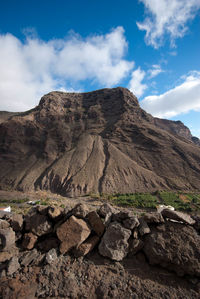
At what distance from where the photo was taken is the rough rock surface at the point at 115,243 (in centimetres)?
420

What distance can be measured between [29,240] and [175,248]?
4.41m

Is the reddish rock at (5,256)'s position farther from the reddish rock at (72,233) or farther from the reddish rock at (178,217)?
the reddish rock at (178,217)

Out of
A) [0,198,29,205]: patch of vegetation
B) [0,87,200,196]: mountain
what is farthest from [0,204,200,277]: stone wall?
[0,87,200,196]: mountain

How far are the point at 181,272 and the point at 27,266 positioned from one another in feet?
13.5

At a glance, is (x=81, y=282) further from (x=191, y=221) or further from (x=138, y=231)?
(x=191, y=221)

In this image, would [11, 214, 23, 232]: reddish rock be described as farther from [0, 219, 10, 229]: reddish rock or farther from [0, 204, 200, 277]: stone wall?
[0, 219, 10, 229]: reddish rock

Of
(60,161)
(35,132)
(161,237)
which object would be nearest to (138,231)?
(161,237)

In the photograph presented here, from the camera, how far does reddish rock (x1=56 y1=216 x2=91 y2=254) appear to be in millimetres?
4430

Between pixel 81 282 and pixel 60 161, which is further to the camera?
pixel 60 161

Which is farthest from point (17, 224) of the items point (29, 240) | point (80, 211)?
point (80, 211)

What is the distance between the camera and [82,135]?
5678 centimetres

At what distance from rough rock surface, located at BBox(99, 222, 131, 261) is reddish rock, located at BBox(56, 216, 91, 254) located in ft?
2.03

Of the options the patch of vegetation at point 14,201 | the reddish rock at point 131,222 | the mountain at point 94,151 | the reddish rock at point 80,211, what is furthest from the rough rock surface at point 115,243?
the mountain at point 94,151

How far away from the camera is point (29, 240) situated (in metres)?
4.76
